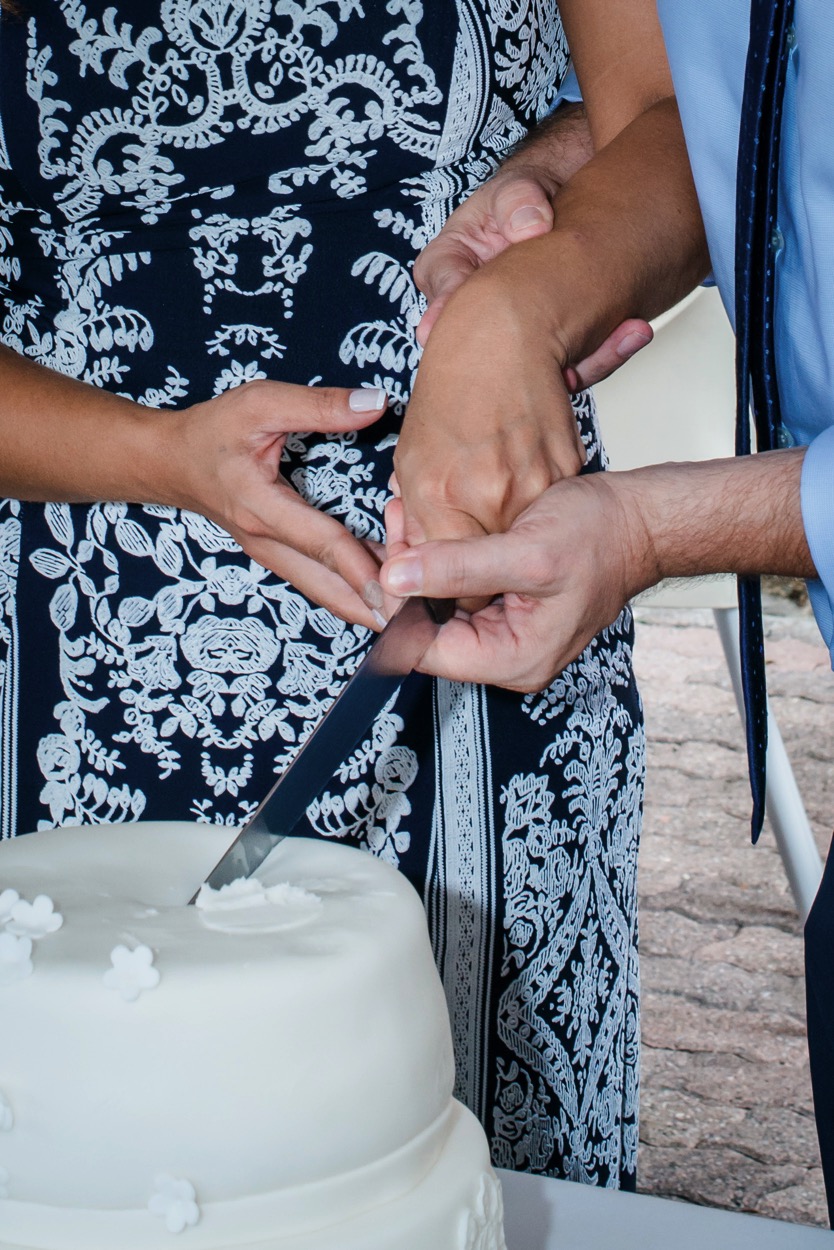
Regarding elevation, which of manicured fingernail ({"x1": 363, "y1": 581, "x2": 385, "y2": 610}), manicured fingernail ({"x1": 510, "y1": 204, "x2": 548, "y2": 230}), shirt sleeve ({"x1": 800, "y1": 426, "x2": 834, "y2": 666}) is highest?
manicured fingernail ({"x1": 510, "y1": 204, "x2": 548, "y2": 230})

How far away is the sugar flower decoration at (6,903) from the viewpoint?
1.83ft

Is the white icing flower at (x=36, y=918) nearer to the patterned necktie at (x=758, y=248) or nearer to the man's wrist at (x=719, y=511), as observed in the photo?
the man's wrist at (x=719, y=511)

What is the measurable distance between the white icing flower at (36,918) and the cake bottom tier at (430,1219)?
0.34ft

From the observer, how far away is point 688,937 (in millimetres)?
2748

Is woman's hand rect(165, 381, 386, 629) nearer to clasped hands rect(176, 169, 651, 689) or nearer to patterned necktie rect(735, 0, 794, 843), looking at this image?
clasped hands rect(176, 169, 651, 689)

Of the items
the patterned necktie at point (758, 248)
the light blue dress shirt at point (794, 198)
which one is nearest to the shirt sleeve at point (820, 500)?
the light blue dress shirt at point (794, 198)

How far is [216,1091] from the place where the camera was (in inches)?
20.4

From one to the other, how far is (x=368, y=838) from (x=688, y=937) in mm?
1828

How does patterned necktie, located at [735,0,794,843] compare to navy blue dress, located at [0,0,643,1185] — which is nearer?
patterned necktie, located at [735,0,794,843]

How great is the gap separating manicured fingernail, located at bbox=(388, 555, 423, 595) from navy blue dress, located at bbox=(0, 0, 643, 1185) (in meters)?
0.21

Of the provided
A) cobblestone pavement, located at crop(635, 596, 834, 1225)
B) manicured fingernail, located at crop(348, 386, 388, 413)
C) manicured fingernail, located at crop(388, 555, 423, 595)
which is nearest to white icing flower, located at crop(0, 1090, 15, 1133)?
manicured fingernail, located at crop(388, 555, 423, 595)

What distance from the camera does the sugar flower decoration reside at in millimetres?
559

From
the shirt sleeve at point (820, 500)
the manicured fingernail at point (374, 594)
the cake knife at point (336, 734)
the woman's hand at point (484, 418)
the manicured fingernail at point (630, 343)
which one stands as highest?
the manicured fingernail at point (630, 343)

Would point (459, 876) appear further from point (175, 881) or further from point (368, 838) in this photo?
point (175, 881)
